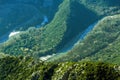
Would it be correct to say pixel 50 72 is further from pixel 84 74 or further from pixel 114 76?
pixel 114 76

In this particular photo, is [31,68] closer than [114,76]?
No

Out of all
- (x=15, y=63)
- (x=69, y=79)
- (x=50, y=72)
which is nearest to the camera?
(x=69, y=79)

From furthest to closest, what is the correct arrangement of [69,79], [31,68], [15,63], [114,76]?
[15,63], [31,68], [69,79], [114,76]

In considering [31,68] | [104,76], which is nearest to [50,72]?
[31,68]

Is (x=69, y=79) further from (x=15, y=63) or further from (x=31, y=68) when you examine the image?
(x=15, y=63)

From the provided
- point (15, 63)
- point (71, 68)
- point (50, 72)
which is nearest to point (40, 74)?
point (50, 72)

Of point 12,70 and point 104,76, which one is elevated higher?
point 12,70

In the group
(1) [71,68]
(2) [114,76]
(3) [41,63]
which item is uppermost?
(3) [41,63]
